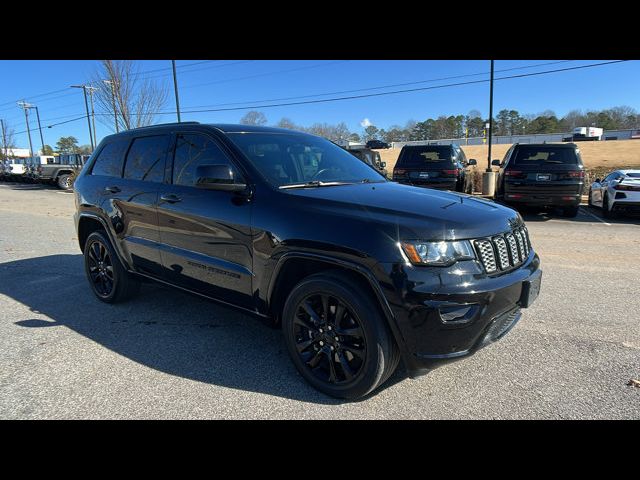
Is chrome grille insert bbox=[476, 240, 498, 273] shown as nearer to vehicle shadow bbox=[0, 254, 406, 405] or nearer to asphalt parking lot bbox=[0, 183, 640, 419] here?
asphalt parking lot bbox=[0, 183, 640, 419]

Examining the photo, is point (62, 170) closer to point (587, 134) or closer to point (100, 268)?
point (100, 268)

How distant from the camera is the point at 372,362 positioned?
2691 millimetres

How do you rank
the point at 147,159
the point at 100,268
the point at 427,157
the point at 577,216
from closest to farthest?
the point at 147,159, the point at 100,268, the point at 577,216, the point at 427,157

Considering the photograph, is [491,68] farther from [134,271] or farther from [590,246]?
[134,271]

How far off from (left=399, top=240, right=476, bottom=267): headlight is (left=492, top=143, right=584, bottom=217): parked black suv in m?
9.44

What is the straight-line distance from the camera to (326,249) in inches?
108

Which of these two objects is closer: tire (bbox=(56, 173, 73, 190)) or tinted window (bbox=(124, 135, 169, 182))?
tinted window (bbox=(124, 135, 169, 182))

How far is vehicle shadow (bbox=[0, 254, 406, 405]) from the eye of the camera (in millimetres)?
3193

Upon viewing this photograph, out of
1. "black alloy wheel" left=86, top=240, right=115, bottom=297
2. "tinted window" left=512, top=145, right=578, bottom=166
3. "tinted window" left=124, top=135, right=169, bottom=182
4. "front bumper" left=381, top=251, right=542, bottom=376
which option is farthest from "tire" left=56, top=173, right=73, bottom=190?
"front bumper" left=381, top=251, right=542, bottom=376

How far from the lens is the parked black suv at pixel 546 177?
10.6 m

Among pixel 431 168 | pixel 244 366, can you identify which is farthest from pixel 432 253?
pixel 431 168

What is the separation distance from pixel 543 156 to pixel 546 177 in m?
0.89
